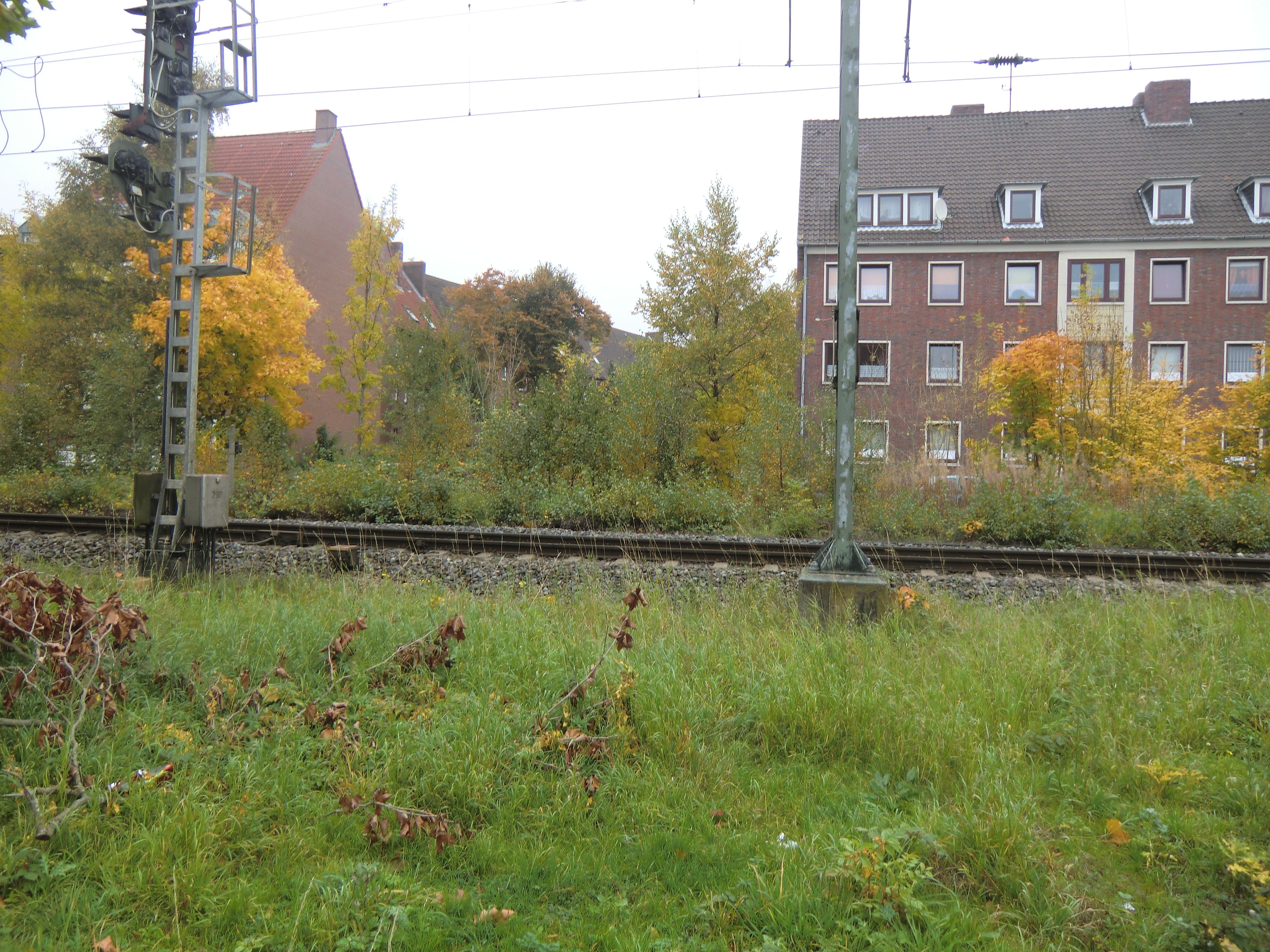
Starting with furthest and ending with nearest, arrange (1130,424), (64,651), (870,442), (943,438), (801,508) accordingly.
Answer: (943,438), (1130,424), (870,442), (801,508), (64,651)

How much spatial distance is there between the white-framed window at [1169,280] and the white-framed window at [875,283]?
36.6 feet

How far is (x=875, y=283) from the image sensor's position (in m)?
35.0

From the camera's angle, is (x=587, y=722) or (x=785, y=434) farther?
(x=785, y=434)

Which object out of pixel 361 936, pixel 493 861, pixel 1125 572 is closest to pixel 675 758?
pixel 493 861

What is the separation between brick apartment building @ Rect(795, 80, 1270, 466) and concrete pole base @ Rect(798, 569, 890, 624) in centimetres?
2583

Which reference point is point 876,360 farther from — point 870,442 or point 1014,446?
point 870,442

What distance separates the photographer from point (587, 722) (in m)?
4.04

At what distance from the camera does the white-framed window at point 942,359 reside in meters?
33.8

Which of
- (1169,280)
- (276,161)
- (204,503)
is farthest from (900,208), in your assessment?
(204,503)

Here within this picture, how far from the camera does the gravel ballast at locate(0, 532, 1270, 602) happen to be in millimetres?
8016

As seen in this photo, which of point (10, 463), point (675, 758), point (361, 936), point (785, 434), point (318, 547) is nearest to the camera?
point (361, 936)

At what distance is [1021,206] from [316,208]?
109 feet

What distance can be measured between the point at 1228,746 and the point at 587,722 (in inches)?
129

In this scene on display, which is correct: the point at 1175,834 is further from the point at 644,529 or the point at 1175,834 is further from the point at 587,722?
the point at 644,529
